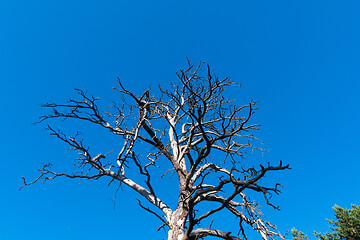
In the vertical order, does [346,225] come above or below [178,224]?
above

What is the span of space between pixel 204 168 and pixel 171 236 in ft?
6.34

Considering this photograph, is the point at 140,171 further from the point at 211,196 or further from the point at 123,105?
the point at 123,105

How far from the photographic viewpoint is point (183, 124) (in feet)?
23.5

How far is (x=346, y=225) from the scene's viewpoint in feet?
65.5

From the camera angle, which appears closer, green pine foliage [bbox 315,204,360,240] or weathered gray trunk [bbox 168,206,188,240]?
weathered gray trunk [bbox 168,206,188,240]

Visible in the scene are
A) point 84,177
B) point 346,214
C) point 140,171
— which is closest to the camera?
point 140,171

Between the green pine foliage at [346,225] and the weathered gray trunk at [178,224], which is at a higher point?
the green pine foliage at [346,225]

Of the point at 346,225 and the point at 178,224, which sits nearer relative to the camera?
the point at 178,224

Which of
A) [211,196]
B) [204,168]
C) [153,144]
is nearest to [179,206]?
[211,196]

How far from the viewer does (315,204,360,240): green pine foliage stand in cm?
1925

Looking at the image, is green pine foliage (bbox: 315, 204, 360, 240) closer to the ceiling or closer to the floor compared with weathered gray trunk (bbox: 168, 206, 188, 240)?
closer to the ceiling

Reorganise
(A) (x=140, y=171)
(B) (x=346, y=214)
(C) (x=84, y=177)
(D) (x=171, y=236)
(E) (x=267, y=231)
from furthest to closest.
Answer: (B) (x=346, y=214) < (C) (x=84, y=177) < (E) (x=267, y=231) < (A) (x=140, y=171) < (D) (x=171, y=236)

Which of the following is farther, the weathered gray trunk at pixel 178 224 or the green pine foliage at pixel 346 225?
the green pine foliage at pixel 346 225

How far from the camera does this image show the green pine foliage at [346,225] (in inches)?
758
